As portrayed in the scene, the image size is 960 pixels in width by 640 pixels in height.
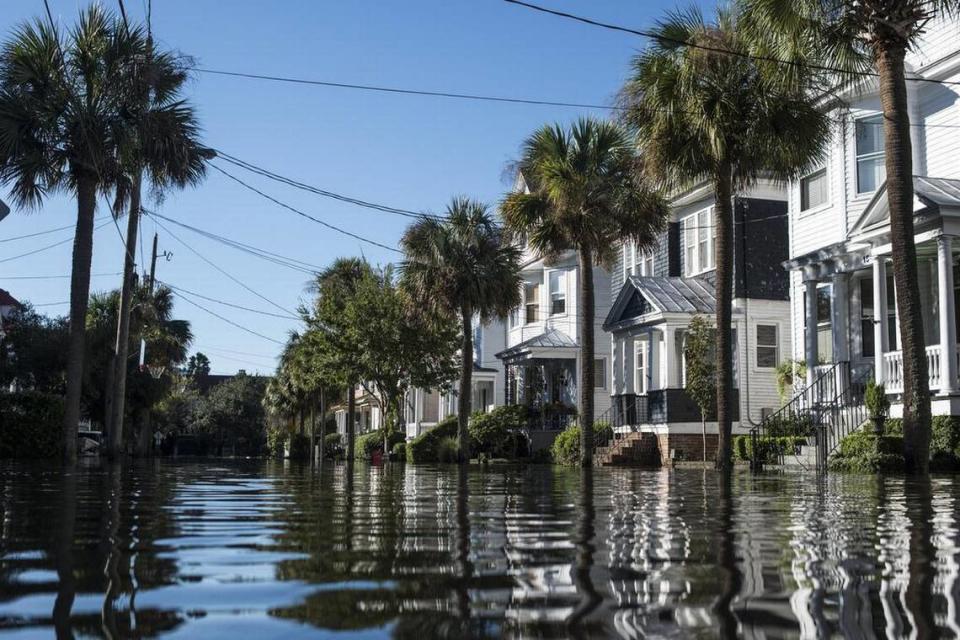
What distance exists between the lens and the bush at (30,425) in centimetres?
3083

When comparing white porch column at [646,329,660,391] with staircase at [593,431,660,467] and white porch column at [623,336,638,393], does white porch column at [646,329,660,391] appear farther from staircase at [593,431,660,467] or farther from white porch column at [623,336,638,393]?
staircase at [593,431,660,467]

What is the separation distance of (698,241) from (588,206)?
35.6 ft

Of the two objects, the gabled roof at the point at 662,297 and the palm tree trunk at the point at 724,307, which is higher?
the gabled roof at the point at 662,297

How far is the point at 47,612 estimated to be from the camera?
10.6 feet

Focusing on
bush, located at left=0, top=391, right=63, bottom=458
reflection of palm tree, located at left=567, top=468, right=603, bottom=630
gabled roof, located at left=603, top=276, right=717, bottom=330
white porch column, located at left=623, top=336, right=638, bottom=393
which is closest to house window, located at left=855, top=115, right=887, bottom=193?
gabled roof, located at left=603, top=276, right=717, bottom=330

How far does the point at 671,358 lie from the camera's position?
3656cm

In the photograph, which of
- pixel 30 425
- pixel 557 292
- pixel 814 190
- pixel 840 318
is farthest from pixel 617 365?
pixel 30 425

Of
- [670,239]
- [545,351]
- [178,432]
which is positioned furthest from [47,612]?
[178,432]

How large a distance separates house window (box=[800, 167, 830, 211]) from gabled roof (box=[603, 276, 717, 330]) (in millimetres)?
5512

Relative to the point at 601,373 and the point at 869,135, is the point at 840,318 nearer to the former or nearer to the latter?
the point at 869,135

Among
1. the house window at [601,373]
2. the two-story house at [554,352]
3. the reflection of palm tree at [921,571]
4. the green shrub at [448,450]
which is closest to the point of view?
the reflection of palm tree at [921,571]

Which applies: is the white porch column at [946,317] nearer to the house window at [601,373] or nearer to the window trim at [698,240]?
the window trim at [698,240]

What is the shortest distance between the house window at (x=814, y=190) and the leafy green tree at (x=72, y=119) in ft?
58.7

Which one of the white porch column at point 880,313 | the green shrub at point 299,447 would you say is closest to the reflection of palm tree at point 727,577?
the white porch column at point 880,313
